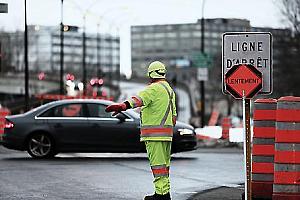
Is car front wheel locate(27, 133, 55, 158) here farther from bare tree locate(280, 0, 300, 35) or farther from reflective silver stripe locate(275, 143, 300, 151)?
bare tree locate(280, 0, 300, 35)

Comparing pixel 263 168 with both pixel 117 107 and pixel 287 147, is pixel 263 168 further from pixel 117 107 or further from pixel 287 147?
pixel 117 107

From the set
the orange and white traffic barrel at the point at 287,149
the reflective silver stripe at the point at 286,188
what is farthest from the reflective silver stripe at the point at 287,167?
the reflective silver stripe at the point at 286,188

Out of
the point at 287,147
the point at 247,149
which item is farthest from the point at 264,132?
the point at 247,149

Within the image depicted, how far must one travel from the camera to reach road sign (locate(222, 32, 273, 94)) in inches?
358

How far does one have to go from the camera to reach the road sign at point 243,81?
9.05 m

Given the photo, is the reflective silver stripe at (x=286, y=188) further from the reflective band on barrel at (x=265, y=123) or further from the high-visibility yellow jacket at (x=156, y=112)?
the high-visibility yellow jacket at (x=156, y=112)

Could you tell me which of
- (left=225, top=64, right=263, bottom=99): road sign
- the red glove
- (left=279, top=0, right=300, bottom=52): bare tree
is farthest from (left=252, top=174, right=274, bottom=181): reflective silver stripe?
(left=279, top=0, right=300, bottom=52): bare tree

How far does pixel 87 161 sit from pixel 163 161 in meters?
7.87

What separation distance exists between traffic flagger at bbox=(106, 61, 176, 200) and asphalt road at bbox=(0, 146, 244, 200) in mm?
1139

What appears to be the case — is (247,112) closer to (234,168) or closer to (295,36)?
(234,168)

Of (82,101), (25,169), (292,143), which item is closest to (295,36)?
(82,101)

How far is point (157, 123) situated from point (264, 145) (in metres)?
1.65

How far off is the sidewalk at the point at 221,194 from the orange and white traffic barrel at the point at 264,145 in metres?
0.52

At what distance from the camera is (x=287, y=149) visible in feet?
31.3
